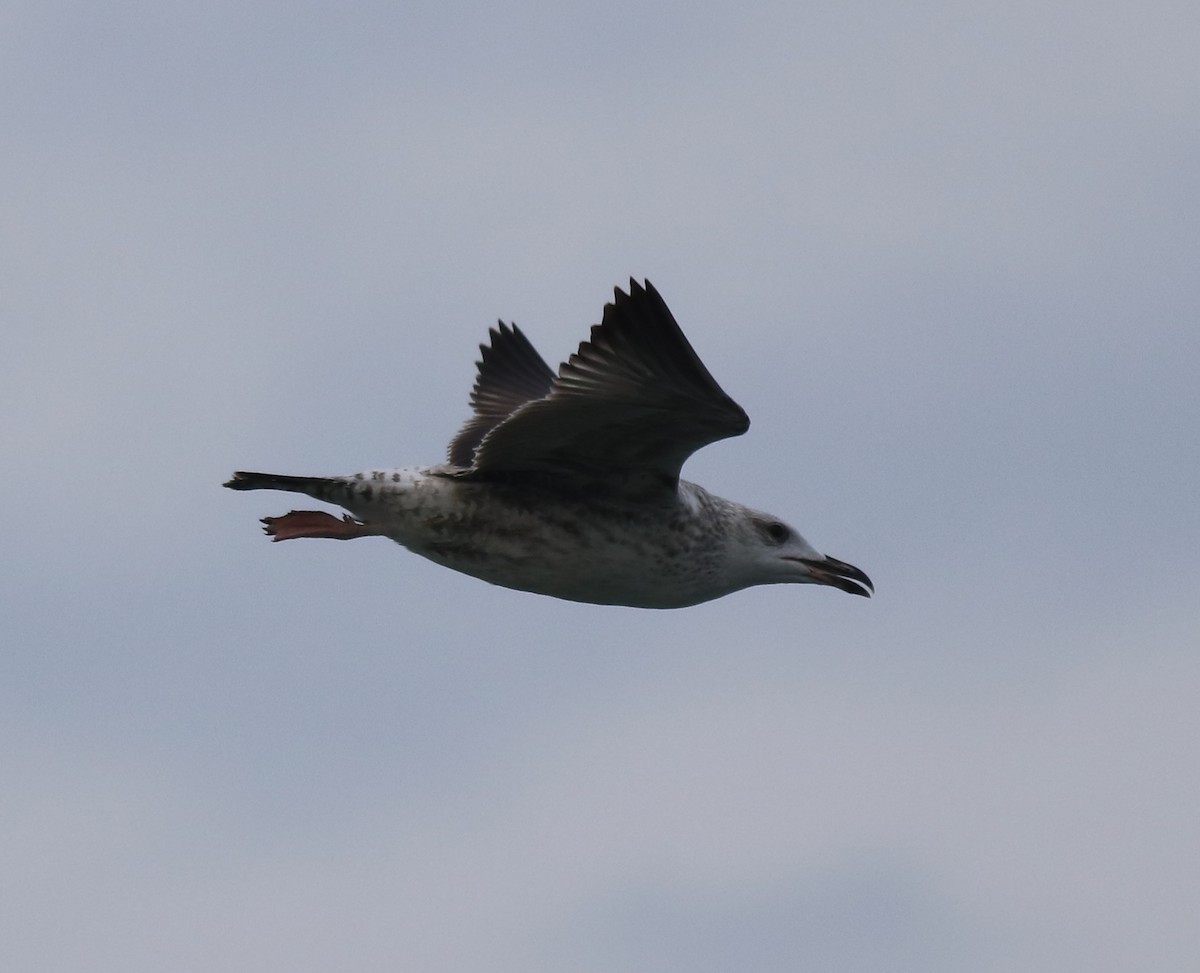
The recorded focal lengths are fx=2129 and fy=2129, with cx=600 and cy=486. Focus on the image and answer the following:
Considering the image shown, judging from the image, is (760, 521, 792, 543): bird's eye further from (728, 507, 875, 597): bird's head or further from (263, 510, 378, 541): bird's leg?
(263, 510, 378, 541): bird's leg

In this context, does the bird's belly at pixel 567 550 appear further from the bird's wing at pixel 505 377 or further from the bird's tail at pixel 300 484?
the bird's wing at pixel 505 377

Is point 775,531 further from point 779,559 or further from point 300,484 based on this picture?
point 300,484

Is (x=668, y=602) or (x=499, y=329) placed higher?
(x=499, y=329)

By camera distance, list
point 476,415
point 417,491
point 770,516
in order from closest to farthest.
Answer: point 417,491 < point 770,516 < point 476,415

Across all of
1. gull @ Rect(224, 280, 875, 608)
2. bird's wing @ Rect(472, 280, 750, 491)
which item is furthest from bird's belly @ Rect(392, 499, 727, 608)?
bird's wing @ Rect(472, 280, 750, 491)

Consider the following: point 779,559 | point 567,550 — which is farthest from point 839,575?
point 567,550

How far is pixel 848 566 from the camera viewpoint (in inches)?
629

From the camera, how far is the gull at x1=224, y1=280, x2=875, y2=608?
13.5 meters

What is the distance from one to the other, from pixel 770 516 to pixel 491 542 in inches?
91.1

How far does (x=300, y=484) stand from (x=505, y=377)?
11.9 ft

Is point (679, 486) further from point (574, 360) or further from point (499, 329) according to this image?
point (499, 329)

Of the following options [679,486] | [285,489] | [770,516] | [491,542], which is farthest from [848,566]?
[285,489]

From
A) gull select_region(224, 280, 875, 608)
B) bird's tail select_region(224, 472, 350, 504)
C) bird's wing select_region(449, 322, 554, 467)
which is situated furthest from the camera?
bird's wing select_region(449, 322, 554, 467)

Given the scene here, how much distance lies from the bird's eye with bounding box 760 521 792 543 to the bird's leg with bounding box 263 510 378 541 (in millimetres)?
2881
